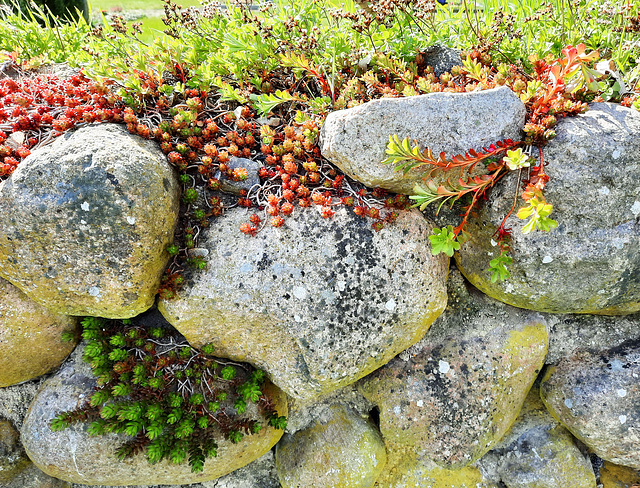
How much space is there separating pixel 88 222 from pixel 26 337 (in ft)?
3.35

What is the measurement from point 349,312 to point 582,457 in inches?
89.0

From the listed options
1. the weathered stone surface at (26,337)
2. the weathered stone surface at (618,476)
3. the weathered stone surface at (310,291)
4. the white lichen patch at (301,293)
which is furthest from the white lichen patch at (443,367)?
the weathered stone surface at (26,337)

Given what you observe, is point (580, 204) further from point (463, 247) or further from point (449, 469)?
point (449, 469)

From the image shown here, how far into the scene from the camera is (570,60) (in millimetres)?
2137

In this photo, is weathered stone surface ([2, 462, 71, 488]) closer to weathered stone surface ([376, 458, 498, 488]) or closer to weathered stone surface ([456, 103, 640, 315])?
weathered stone surface ([376, 458, 498, 488])

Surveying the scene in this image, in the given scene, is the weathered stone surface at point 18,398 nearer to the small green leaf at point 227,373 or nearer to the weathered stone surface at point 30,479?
the weathered stone surface at point 30,479

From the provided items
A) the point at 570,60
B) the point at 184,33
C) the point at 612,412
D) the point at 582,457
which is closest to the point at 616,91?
the point at 570,60

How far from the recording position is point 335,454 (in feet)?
9.51

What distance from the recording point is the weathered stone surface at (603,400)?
273 centimetres

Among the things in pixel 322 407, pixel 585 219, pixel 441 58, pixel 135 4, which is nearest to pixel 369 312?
pixel 322 407

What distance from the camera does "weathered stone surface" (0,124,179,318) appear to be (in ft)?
6.91

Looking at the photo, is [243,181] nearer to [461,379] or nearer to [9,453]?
[461,379]

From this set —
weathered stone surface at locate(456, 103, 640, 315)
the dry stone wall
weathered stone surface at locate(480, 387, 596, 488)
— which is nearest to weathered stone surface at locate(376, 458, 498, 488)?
the dry stone wall

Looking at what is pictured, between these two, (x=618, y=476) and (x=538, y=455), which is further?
(x=618, y=476)
